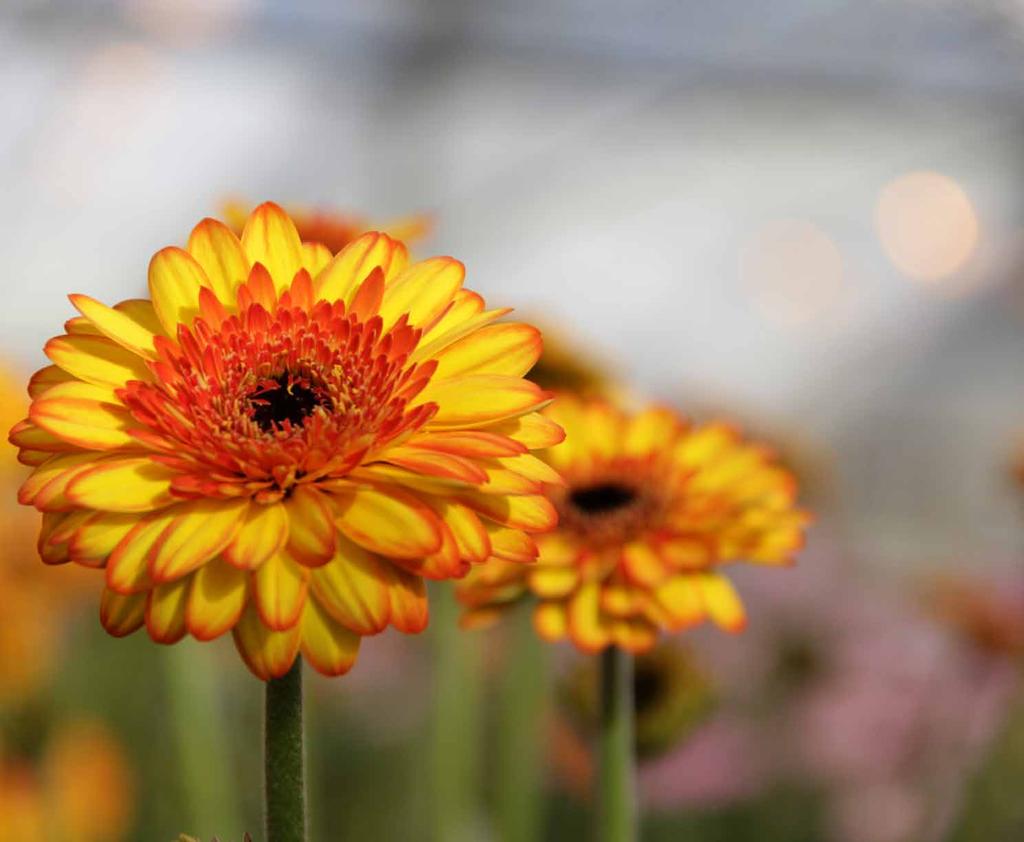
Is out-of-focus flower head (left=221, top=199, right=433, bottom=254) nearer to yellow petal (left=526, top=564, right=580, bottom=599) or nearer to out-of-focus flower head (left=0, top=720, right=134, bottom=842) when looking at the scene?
yellow petal (left=526, top=564, right=580, bottom=599)

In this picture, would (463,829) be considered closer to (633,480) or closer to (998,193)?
(633,480)

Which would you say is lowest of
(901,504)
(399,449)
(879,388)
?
(399,449)

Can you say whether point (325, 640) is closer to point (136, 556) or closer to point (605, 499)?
point (136, 556)

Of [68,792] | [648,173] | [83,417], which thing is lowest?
[68,792]

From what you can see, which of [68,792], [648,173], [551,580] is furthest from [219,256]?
[648,173]

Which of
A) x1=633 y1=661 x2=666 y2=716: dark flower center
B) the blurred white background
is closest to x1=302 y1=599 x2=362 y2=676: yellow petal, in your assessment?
x1=633 y1=661 x2=666 y2=716: dark flower center

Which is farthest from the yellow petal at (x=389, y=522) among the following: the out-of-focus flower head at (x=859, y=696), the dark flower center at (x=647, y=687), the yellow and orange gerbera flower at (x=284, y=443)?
the out-of-focus flower head at (x=859, y=696)

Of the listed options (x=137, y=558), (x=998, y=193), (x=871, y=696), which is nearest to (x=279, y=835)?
(x=137, y=558)
